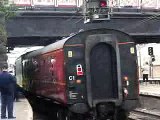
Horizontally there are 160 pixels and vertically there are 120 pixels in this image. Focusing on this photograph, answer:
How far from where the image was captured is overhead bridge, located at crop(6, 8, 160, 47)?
36.2m

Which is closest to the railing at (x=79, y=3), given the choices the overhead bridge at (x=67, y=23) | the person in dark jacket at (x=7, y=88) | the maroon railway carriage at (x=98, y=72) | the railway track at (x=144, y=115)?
the overhead bridge at (x=67, y=23)

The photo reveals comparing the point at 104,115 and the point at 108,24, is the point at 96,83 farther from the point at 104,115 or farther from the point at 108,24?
the point at 108,24

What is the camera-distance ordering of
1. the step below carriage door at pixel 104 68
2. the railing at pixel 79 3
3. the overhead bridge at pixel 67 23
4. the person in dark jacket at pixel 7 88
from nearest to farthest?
the step below carriage door at pixel 104 68
the person in dark jacket at pixel 7 88
the overhead bridge at pixel 67 23
the railing at pixel 79 3

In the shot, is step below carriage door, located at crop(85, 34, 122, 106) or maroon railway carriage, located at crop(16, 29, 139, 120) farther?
step below carriage door, located at crop(85, 34, 122, 106)

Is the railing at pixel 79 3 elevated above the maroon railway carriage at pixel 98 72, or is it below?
above

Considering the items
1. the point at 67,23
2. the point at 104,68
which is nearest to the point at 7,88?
the point at 104,68

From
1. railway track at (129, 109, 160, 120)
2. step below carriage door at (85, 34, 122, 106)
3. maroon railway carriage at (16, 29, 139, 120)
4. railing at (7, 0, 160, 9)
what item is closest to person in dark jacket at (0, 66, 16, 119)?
maroon railway carriage at (16, 29, 139, 120)

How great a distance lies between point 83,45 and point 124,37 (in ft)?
4.10

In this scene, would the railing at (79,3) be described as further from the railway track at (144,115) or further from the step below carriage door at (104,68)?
the step below carriage door at (104,68)

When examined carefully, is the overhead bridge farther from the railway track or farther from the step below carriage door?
the step below carriage door

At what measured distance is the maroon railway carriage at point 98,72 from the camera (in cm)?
1488

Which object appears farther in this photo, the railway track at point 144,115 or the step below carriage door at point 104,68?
the railway track at point 144,115

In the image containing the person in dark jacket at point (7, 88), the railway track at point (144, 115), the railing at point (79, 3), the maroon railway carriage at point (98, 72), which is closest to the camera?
A: the maroon railway carriage at point (98, 72)

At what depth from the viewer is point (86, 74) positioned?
14.9 m
